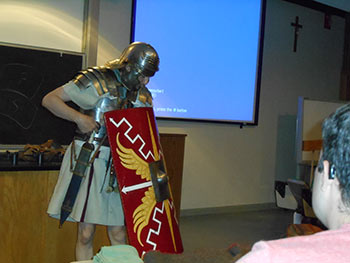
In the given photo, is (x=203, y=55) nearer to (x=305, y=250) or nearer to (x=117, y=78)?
(x=117, y=78)

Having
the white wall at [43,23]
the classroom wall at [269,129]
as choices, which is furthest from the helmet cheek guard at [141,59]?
the classroom wall at [269,129]

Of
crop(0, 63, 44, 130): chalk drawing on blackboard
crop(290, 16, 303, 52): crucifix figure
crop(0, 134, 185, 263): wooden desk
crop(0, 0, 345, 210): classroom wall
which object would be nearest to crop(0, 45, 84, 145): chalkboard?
crop(0, 63, 44, 130): chalk drawing on blackboard

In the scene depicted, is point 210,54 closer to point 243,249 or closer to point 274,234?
point 274,234

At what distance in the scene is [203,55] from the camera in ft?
15.6

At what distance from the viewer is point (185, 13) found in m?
4.54

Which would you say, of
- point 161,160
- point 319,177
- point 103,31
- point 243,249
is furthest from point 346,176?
point 103,31

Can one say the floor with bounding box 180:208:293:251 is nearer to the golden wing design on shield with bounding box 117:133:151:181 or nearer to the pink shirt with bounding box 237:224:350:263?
the golden wing design on shield with bounding box 117:133:151:181

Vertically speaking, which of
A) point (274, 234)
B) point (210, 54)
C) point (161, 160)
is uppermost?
point (210, 54)

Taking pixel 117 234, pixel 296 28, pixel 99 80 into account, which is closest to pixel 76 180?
pixel 117 234

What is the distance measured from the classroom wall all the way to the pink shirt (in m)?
3.90

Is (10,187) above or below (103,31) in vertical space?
below

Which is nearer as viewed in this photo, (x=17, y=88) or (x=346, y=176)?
(x=346, y=176)

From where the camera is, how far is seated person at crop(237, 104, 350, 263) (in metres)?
0.58

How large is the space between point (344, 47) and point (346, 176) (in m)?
5.99
